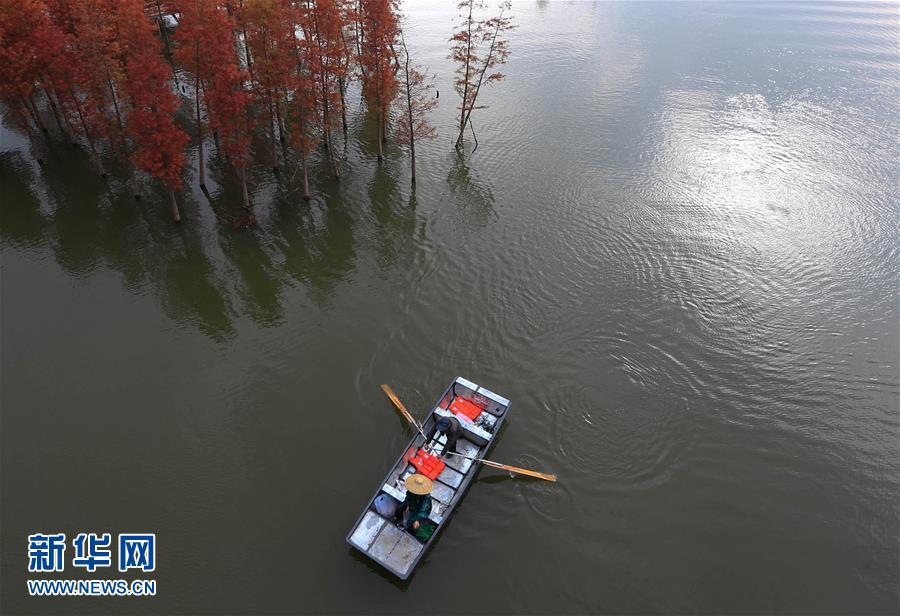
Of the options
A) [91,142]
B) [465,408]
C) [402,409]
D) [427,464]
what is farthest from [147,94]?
[427,464]

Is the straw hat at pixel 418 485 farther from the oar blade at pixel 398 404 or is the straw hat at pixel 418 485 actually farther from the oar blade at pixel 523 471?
the oar blade at pixel 398 404

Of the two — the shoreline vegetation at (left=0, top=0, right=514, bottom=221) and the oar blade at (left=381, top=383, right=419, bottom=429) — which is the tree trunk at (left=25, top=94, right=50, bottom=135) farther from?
the oar blade at (left=381, top=383, right=419, bottom=429)

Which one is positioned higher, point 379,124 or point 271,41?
point 271,41

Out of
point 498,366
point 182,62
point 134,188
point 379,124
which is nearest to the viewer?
point 498,366

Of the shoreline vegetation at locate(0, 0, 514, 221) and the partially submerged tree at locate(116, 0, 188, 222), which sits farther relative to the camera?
the shoreline vegetation at locate(0, 0, 514, 221)

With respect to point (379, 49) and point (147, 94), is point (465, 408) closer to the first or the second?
point (147, 94)

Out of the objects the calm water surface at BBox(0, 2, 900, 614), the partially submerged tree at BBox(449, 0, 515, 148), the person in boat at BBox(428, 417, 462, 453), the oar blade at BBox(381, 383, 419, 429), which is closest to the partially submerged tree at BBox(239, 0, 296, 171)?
the calm water surface at BBox(0, 2, 900, 614)

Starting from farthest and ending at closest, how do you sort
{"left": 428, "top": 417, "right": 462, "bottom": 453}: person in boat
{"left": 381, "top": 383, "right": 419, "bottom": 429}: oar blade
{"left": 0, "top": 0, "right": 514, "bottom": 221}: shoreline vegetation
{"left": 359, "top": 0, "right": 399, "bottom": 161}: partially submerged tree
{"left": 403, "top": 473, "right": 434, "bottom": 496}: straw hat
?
{"left": 359, "top": 0, "right": 399, "bottom": 161}: partially submerged tree → {"left": 0, "top": 0, "right": 514, "bottom": 221}: shoreline vegetation → {"left": 381, "top": 383, "right": 419, "bottom": 429}: oar blade → {"left": 428, "top": 417, "right": 462, "bottom": 453}: person in boat → {"left": 403, "top": 473, "right": 434, "bottom": 496}: straw hat
